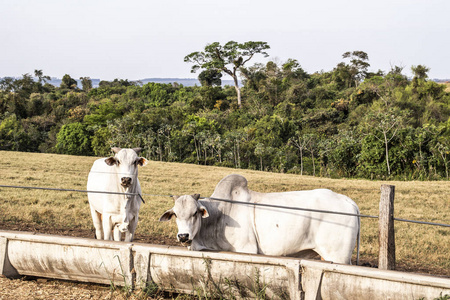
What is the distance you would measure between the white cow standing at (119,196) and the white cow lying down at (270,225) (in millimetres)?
1495

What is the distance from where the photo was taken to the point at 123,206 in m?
6.94

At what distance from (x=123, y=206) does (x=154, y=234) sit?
2905mm

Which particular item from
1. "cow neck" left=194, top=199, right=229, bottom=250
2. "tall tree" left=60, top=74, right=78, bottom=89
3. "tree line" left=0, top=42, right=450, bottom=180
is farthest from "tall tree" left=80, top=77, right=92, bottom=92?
"cow neck" left=194, top=199, right=229, bottom=250

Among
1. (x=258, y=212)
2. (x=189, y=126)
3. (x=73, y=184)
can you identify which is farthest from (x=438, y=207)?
(x=189, y=126)

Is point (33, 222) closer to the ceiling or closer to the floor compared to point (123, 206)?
closer to the floor

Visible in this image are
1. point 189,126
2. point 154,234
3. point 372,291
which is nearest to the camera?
point 372,291

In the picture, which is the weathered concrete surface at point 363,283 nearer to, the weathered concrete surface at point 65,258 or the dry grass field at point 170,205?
the weathered concrete surface at point 65,258

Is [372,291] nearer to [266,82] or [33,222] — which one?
[33,222]

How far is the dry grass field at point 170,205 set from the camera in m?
8.98

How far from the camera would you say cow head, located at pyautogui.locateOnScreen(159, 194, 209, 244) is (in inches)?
209

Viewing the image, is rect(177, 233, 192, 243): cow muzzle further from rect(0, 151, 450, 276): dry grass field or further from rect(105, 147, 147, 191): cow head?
rect(0, 151, 450, 276): dry grass field

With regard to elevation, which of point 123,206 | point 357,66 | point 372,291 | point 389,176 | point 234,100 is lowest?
point 389,176

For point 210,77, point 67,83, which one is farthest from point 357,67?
point 67,83

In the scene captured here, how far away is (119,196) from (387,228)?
3.79 metres
